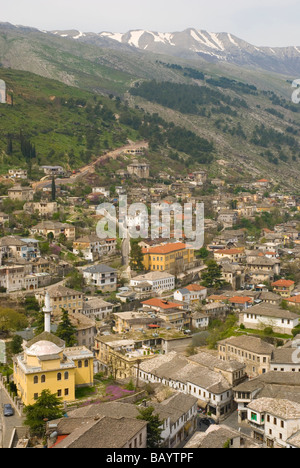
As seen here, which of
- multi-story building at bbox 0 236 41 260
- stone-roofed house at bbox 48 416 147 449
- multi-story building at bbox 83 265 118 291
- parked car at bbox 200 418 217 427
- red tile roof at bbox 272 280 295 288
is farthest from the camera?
red tile roof at bbox 272 280 295 288

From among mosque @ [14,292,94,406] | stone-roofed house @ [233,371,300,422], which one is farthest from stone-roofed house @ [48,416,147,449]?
stone-roofed house @ [233,371,300,422]

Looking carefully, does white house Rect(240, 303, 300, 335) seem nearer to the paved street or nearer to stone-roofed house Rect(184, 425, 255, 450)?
stone-roofed house Rect(184, 425, 255, 450)

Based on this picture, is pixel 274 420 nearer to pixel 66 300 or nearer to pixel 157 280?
pixel 66 300

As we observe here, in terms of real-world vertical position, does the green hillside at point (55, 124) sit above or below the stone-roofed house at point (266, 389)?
above

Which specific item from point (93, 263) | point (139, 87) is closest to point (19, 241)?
point (93, 263)

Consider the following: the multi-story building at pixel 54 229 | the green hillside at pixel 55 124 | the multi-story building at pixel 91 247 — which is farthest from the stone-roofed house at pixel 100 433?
the green hillside at pixel 55 124

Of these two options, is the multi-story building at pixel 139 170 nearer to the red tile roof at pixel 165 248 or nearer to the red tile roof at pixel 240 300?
the red tile roof at pixel 165 248

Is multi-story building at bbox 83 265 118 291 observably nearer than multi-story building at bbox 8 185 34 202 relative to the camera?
Yes
